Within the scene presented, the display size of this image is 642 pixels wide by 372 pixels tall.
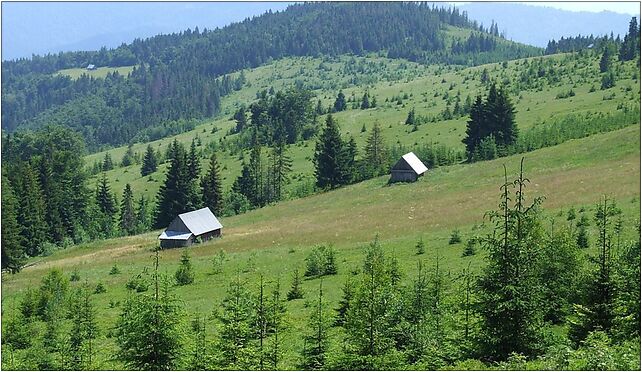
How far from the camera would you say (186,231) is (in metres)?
72.4

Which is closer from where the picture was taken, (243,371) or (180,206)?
(243,371)

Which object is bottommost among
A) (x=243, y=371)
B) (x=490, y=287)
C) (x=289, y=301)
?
(x=289, y=301)

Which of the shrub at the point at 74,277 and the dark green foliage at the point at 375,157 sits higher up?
the dark green foliage at the point at 375,157

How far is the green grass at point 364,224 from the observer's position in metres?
46.6

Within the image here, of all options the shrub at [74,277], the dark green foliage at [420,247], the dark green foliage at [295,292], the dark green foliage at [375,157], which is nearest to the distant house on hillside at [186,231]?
the shrub at [74,277]

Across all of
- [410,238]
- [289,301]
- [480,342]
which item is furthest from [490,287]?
[410,238]

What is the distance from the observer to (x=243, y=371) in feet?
67.1

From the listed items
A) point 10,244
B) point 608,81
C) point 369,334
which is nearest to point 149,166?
point 10,244

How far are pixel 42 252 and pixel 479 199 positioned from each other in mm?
57384

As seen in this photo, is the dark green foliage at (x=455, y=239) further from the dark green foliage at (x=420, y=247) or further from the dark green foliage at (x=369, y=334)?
the dark green foliage at (x=369, y=334)

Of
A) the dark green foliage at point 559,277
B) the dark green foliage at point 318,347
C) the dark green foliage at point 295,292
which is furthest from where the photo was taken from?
the dark green foliage at point 295,292

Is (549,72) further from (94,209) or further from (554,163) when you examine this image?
(94,209)

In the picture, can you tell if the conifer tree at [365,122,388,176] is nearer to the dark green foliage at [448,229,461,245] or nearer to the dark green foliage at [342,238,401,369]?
the dark green foliage at [448,229,461,245]

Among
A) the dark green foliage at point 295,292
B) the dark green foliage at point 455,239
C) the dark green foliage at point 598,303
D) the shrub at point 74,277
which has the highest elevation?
the dark green foliage at point 598,303
